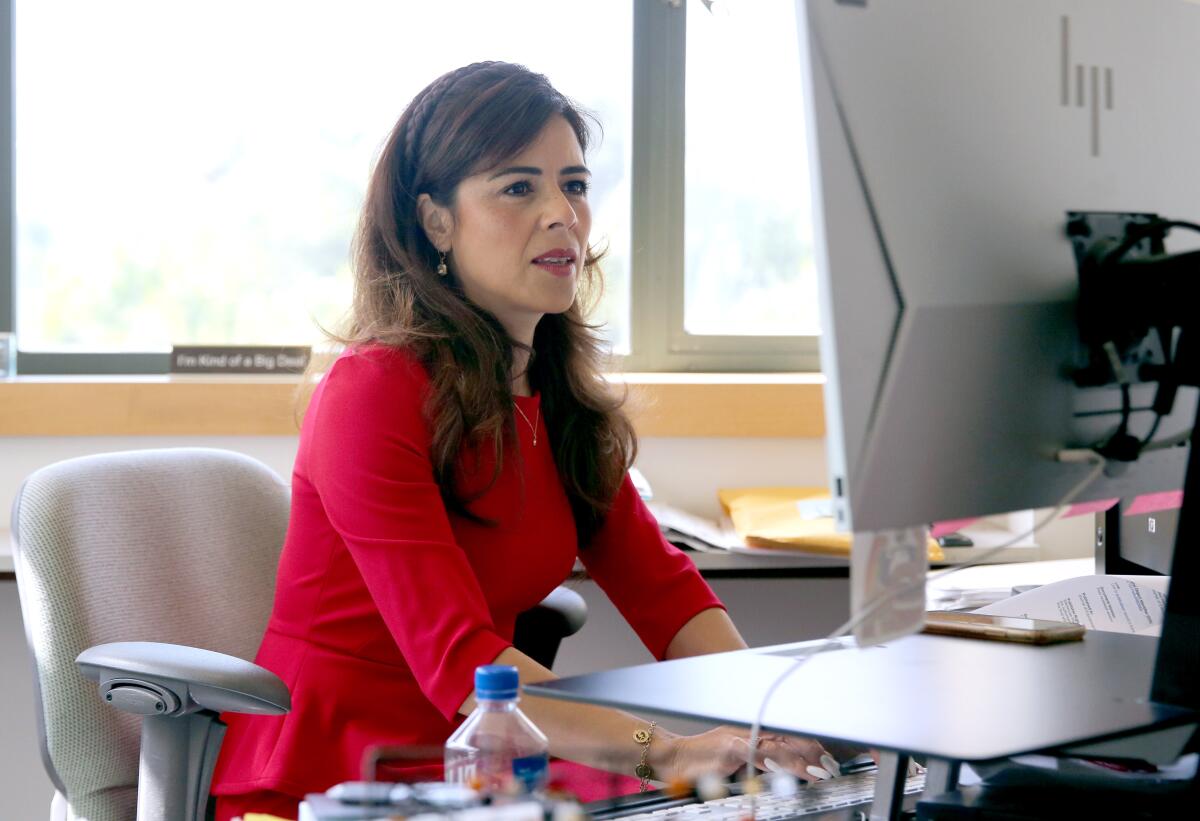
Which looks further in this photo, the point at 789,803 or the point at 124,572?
the point at 124,572

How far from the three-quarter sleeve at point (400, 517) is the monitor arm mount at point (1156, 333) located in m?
0.62

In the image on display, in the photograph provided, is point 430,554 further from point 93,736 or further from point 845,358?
point 845,358

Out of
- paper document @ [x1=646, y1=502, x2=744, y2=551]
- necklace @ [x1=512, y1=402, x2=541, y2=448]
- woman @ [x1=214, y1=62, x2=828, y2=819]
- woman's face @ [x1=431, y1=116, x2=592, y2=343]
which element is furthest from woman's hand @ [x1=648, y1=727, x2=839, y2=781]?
paper document @ [x1=646, y1=502, x2=744, y2=551]

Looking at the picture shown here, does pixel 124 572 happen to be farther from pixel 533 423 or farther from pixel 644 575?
pixel 644 575

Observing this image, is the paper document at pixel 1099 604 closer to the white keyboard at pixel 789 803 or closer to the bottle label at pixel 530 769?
the white keyboard at pixel 789 803

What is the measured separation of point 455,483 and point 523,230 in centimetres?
31

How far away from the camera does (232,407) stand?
2.28 metres

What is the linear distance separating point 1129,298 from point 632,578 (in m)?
0.90

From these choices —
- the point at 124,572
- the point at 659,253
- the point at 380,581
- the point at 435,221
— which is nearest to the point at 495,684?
the point at 380,581

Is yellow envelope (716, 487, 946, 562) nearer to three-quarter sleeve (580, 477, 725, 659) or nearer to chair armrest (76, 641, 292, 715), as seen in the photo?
three-quarter sleeve (580, 477, 725, 659)

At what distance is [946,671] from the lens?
0.87 metres

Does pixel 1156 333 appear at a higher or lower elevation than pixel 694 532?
higher

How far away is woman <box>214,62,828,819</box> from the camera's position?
126cm

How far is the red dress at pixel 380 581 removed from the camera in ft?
4.13
